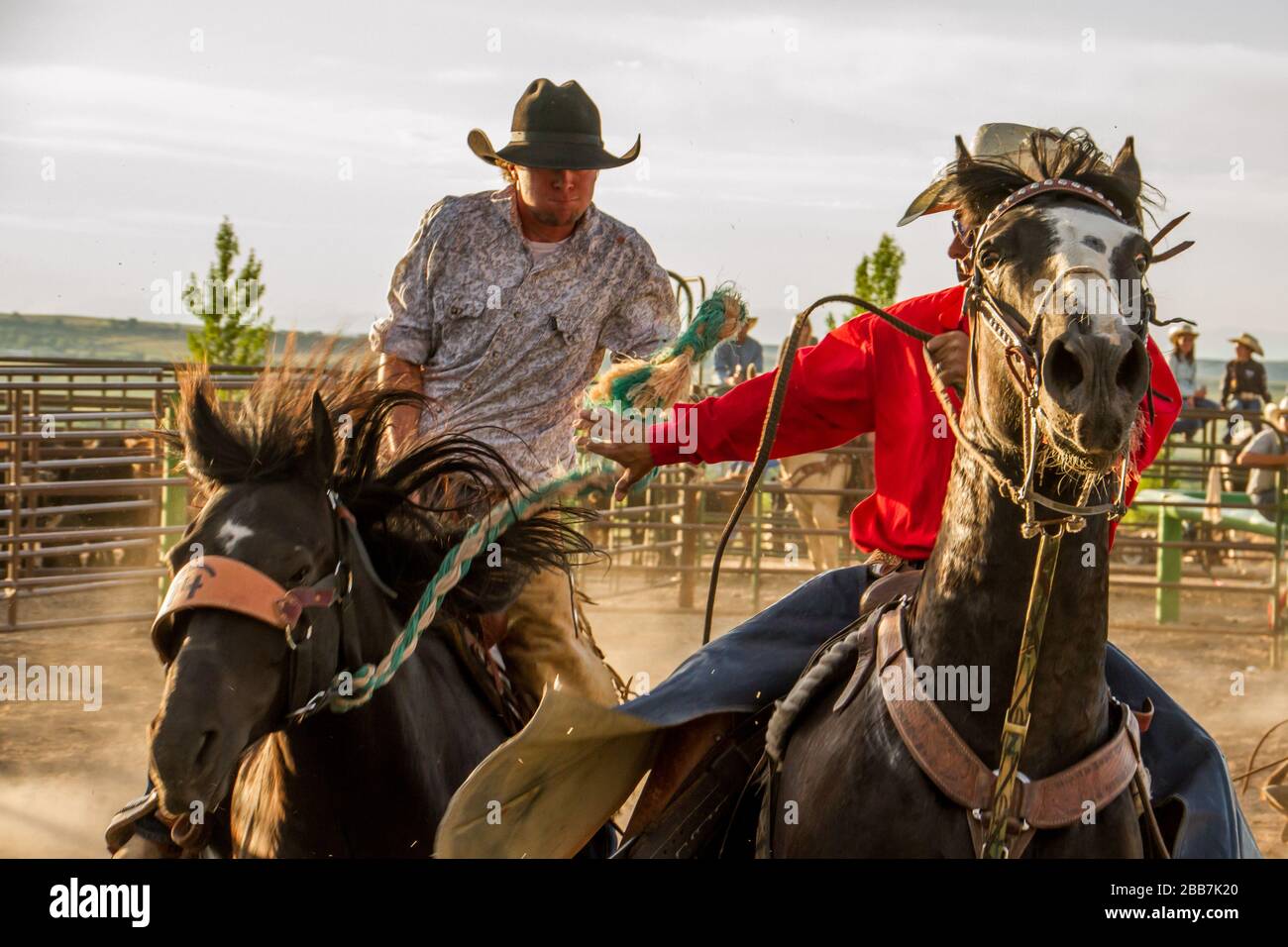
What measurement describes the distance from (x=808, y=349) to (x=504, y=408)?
116cm

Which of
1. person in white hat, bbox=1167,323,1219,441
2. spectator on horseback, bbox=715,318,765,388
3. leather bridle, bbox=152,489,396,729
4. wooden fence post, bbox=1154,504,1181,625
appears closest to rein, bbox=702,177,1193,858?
leather bridle, bbox=152,489,396,729

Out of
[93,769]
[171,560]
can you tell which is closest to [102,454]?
[93,769]

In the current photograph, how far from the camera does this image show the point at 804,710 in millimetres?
3010

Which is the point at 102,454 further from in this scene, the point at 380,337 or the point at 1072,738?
the point at 1072,738

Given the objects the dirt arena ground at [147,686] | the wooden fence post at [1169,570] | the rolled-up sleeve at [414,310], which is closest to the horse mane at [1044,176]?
the rolled-up sleeve at [414,310]

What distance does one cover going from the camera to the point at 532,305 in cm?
425

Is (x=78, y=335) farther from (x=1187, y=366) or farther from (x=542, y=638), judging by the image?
(x=542, y=638)

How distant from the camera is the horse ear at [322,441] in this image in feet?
11.0

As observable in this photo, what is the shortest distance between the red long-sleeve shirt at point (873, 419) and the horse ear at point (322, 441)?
0.74 metres

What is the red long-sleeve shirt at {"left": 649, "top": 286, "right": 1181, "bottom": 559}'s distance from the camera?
320 cm

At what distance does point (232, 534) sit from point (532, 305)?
1.41m

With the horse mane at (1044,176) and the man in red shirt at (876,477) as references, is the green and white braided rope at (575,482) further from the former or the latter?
the horse mane at (1044,176)

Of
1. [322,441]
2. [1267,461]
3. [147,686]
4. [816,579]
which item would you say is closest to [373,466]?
[322,441]

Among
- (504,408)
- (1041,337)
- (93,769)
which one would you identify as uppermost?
(1041,337)
